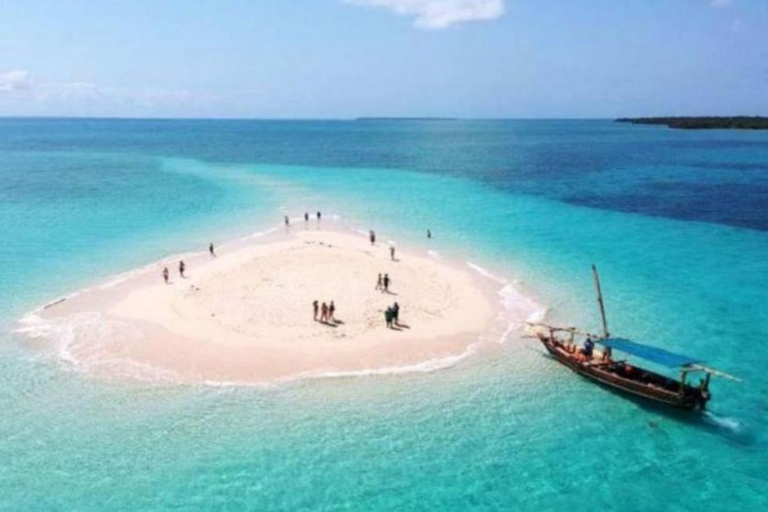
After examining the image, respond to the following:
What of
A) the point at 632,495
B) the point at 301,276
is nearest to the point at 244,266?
the point at 301,276

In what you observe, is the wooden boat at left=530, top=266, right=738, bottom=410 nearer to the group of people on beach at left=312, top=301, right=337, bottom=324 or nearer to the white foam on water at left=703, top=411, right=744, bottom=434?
the white foam on water at left=703, top=411, right=744, bottom=434

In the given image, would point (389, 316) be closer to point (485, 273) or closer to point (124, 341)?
point (485, 273)

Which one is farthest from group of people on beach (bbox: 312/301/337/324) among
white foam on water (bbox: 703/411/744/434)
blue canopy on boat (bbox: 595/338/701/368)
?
white foam on water (bbox: 703/411/744/434)

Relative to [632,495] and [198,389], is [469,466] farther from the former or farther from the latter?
[198,389]

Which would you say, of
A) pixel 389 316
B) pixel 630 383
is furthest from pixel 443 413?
pixel 389 316

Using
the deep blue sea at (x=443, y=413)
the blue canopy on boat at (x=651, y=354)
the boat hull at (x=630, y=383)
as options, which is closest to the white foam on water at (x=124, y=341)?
the deep blue sea at (x=443, y=413)
